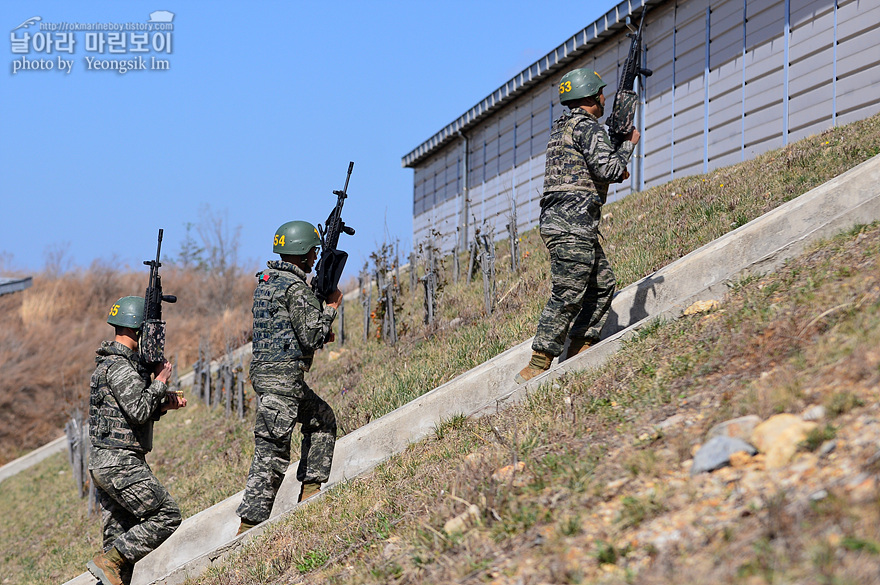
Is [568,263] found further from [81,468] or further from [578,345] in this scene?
[81,468]

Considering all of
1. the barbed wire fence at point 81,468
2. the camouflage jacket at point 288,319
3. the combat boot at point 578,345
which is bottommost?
the barbed wire fence at point 81,468

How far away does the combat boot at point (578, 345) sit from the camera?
601 cm

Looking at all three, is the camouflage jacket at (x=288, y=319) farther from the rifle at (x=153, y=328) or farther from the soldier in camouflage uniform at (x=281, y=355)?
the rifle at (x=153, y=328)

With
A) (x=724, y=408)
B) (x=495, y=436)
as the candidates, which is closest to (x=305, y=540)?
(x=495, y=436)

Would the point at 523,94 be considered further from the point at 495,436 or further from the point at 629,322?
the point at 495,436

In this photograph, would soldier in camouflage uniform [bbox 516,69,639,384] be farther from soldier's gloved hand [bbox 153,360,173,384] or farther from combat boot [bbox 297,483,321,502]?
soldier's gloved hand [bbox 153,360,173,384]

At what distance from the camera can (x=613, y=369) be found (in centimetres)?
502

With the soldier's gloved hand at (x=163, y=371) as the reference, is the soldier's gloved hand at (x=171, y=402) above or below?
below

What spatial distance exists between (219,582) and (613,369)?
9.18 ft

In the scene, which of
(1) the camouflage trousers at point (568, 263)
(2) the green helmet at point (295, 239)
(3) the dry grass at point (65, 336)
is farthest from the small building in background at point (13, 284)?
(1) the camouflage trousers at point (568, 263)

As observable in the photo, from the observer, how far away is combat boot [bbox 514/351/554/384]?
578cm

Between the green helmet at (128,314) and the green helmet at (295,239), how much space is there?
3.80 ft

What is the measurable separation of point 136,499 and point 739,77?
35.1ft

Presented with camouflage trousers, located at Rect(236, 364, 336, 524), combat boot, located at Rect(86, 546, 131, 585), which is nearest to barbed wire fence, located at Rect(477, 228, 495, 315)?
camouflage trousers, located at Rect(236, 364, 336, 524)
